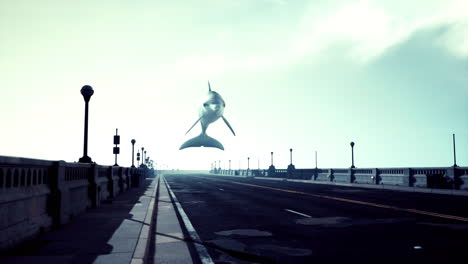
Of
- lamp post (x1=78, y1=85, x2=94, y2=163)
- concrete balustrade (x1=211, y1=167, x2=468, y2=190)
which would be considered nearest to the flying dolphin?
concrete balustrade (x1=211, y1=167, x2=468, y2=190)

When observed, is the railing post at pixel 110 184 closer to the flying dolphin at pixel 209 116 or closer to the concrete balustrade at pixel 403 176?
the concrete balustrade at pixel 403 176

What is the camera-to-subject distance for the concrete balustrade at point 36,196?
23.9ft

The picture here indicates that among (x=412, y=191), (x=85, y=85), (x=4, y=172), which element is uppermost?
(x=85, y=85)

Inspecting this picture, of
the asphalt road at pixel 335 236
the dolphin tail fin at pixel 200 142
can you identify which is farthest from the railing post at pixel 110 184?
the dolphin tail fin at pixel 200 142

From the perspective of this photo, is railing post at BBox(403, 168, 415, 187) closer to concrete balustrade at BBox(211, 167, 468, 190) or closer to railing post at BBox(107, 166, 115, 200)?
concrete balustrade at BBox(211, 167, 468, 190)

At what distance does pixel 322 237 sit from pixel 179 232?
135 inches

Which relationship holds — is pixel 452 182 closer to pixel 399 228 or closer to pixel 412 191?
pixel 412 191

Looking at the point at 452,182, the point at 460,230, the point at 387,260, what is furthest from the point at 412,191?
the point at 387,260

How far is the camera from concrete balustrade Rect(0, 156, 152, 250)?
7.27 metres

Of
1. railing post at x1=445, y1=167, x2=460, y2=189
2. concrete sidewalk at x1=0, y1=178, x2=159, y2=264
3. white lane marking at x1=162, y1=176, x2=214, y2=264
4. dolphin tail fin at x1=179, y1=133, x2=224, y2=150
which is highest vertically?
dolphin tail fin at x1=179, y1=133, x2=224, y2=150

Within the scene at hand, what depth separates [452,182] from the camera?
1147 inches

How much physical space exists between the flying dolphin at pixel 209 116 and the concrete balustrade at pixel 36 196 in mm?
143807

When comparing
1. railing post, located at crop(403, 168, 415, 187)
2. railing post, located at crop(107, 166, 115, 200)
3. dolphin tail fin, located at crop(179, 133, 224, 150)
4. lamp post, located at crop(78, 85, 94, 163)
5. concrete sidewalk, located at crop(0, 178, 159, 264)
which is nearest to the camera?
concrete sidewalk, located at crop(0, 178, 159, 264)

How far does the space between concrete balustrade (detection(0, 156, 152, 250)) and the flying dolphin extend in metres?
144
